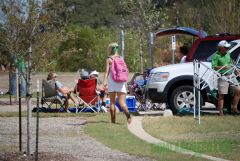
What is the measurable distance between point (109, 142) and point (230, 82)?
4.41 m

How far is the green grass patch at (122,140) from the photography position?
31.5 ft

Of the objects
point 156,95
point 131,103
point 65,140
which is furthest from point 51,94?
point 65,140

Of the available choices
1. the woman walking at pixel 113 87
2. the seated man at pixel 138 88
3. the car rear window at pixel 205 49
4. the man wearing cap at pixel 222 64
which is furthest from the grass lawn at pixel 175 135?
the seated man at pixel 138 88

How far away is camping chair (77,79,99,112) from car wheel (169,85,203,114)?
211 cm

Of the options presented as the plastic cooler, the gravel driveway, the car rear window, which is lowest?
the gravel driveway

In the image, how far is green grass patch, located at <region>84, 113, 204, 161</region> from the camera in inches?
378

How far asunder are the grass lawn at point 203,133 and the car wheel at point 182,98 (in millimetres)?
911

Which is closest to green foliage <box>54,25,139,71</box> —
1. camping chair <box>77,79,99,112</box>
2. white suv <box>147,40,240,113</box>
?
camping chair <box>77,79,99,112</box>

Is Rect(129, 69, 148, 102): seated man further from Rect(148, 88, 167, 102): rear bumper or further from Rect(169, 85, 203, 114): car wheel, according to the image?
Rect(169, 85, 203, 114): car wheel

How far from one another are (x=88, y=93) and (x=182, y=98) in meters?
2.49

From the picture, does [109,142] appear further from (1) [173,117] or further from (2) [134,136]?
(1) [173,117]

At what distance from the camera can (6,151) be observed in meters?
10.1

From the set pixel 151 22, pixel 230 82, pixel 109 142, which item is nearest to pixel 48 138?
pixel 109 142

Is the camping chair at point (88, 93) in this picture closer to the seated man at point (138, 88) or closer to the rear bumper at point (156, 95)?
the rear bumper at point (156, 95)
